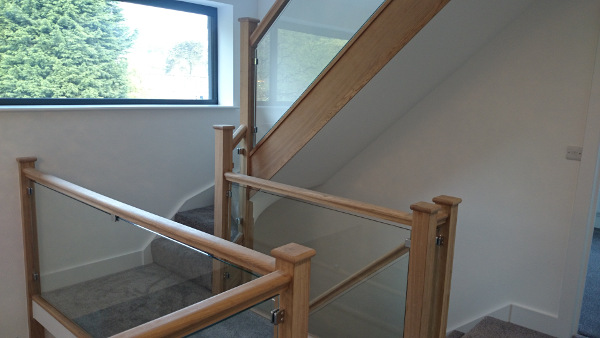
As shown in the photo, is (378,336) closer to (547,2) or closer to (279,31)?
(279,31)

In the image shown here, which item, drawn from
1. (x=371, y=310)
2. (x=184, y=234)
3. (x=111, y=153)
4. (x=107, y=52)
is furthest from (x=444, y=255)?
(x=107, y=52)

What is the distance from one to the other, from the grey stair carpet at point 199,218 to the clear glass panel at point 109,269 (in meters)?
0.94

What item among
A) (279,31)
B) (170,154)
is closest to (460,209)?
(279,31)

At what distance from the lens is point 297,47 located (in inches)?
116

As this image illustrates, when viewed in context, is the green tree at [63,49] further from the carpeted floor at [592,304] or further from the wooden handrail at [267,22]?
the carpeted floor at [592,304]

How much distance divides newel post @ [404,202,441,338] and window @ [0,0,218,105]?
272 cm

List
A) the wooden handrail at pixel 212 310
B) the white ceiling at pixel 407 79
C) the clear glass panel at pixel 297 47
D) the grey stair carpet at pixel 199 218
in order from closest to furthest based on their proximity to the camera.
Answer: the wooden handrail at pixel 212 310
the white ceiling at pixel 407 79
the clear glass panel at pixel 297 47
the grey stair carpet at pixel 199 218

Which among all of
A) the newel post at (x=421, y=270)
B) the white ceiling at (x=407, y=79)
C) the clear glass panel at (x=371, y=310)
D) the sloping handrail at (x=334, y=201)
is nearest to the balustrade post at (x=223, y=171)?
the sloping handrail at (x=334, y=201)

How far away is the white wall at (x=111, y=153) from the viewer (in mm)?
3152

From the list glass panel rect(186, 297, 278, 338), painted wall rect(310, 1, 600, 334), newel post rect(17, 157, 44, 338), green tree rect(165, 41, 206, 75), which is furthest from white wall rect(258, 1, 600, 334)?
newel post rect(17, 157, 44, 338)

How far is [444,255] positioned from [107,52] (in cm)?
292

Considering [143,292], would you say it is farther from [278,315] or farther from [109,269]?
[278,315]

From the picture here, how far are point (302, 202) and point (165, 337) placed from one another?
5.42ft

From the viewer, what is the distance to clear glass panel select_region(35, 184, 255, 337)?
86.6 inches
